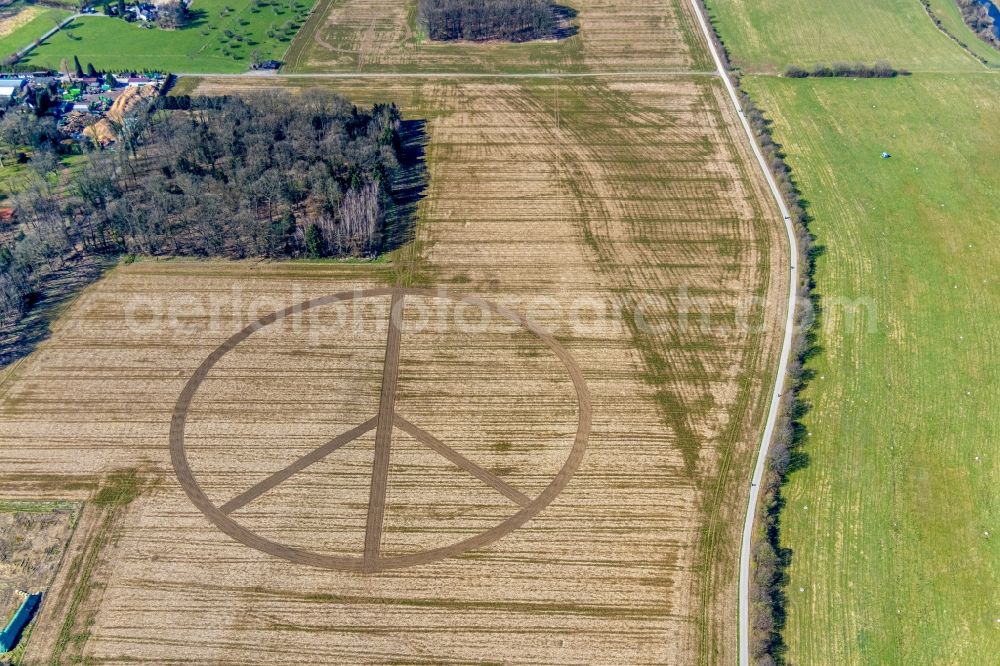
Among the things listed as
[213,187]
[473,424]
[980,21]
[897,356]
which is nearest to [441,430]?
[473,424]

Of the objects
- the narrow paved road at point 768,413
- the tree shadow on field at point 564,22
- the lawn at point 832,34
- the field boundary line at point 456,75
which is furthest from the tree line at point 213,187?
the lawn at point 832,34

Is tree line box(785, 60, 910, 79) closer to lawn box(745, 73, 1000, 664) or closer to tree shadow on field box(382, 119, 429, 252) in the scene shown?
lawn box(745, 73, 1000, 664)

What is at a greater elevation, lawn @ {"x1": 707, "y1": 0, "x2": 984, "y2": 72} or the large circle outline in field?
lawn @ {"x1": 707, "y1": 0, "x2": 984, "y2": 72}

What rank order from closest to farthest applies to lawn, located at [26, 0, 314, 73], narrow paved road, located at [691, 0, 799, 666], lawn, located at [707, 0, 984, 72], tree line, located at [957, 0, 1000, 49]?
narrow paved road, located at [691, 0, 799, 666] → lawn, located at [707, 0, 984, 72] → lawn, located at [26, 0, 314, 73] → tree line, located at [957, 0, 1000, 49]

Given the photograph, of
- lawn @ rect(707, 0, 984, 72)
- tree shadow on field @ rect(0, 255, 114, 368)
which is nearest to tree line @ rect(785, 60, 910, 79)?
lawn @ rect(707, 0, 984, 72)

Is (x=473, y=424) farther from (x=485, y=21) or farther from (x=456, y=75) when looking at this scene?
(x=485, y=21)

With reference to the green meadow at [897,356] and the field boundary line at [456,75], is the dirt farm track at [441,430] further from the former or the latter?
the field boundary line at [456,75]

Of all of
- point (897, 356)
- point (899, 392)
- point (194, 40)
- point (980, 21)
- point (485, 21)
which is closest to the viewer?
point (899, 392)
